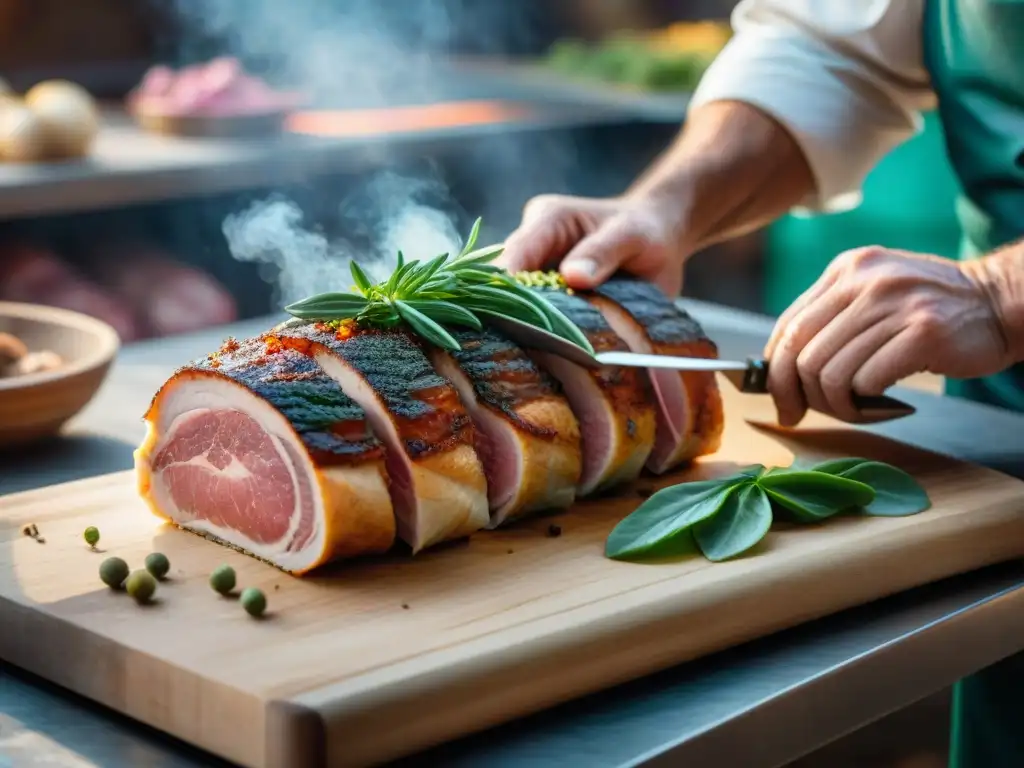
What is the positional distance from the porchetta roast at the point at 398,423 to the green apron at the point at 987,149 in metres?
0.74

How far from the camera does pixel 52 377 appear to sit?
1.97 metres

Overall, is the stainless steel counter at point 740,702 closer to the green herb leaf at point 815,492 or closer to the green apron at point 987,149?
the green herb leaf at point 815,492

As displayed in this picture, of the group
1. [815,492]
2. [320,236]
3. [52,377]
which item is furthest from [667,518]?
[320,236]

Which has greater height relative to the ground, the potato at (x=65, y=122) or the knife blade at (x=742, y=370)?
the potato at (x=65, y=122)

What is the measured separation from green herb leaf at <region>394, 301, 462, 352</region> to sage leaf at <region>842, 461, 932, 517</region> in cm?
59

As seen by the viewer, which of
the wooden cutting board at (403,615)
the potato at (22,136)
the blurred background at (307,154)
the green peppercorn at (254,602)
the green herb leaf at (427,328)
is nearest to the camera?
the wooden cutting board at (403,615)

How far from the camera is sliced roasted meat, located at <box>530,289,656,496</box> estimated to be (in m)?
1.88

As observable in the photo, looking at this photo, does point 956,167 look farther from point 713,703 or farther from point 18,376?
point 18,376

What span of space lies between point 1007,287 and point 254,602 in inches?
48.8

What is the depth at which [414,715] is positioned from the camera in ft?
4.19

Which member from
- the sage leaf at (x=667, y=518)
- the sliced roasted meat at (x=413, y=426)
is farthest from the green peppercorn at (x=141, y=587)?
the sage leaf at (x=667, y=518)

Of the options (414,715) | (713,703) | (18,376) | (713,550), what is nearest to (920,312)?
(713,550)

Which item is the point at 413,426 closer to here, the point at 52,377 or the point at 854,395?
the point at 52,377

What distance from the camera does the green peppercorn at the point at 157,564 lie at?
153 cm
